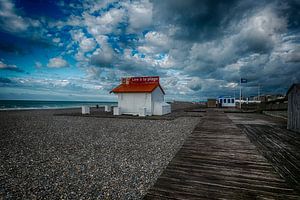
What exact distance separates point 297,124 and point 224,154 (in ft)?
22.4

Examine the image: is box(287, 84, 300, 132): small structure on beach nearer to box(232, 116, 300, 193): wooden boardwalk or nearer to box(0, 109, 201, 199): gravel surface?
box(232, 116, 300, 193): wooden boardwalk

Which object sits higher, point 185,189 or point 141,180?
point 185,189

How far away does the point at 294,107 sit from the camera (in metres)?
8.59

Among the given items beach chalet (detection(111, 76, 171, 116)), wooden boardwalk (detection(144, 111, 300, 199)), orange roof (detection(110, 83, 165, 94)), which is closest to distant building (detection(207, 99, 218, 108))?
beach chalet (detection(111, 76, 171, 116))

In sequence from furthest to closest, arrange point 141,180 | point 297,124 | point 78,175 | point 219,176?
point 297,124 → point 78,175 → point 141,180 → point 219,176

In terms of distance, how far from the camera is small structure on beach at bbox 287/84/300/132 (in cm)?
834

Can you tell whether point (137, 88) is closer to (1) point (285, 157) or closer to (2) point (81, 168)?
(2) point (81, 168)

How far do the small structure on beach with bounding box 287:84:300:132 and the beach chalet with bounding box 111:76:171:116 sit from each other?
12.6 meters

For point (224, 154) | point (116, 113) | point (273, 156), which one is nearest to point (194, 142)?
point (224, 154)

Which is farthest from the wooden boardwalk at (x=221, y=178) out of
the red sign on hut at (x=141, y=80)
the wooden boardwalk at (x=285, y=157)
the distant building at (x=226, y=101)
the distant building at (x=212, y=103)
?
the distant building at (x=226, y=101)

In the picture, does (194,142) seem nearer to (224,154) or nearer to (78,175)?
(224,154)

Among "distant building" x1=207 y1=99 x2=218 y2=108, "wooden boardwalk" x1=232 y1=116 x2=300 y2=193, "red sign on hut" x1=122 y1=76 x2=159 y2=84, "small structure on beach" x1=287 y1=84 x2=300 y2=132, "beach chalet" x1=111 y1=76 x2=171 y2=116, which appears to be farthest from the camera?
"distant building" x1=207 y1=99 x2=218 y2=108

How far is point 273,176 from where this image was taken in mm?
3402

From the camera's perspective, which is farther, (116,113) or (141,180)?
(116,113)
